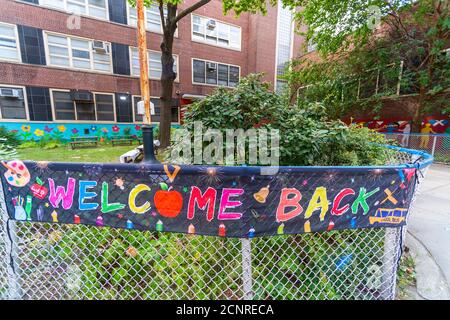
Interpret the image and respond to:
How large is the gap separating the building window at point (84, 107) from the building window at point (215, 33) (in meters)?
8.11

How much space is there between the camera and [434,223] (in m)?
3.27

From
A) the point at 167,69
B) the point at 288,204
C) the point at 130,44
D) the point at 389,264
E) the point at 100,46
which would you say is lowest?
the point at 389,264

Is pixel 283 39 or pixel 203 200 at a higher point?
pixel 283 39

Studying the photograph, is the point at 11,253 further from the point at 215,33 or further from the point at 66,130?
the point at 215,33

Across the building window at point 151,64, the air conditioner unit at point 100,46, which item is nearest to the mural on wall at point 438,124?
the building window at point 151,64

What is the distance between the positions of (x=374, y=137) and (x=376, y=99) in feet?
28.4

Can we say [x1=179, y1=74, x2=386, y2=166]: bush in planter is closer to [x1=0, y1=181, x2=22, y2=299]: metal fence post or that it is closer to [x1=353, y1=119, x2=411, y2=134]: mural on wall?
[x1=0, y1=181, x2=22, y2=299]: metal fence post

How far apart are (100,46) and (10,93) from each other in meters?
5.62

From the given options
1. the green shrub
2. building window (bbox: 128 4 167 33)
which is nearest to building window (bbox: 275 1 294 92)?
building window (bbox: 128 4 167 33)

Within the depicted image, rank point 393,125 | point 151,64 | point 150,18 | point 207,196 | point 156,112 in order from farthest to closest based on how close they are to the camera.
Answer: point 156,112 → point 151,64 → point 150,18 → point 393,125 → point 207,196

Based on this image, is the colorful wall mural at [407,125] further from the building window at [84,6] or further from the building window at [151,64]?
the building window at [84,6]

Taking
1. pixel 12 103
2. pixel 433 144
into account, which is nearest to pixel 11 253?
pixel 433 144

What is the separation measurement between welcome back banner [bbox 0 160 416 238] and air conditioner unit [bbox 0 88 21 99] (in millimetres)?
15227

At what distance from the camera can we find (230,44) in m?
18.4
